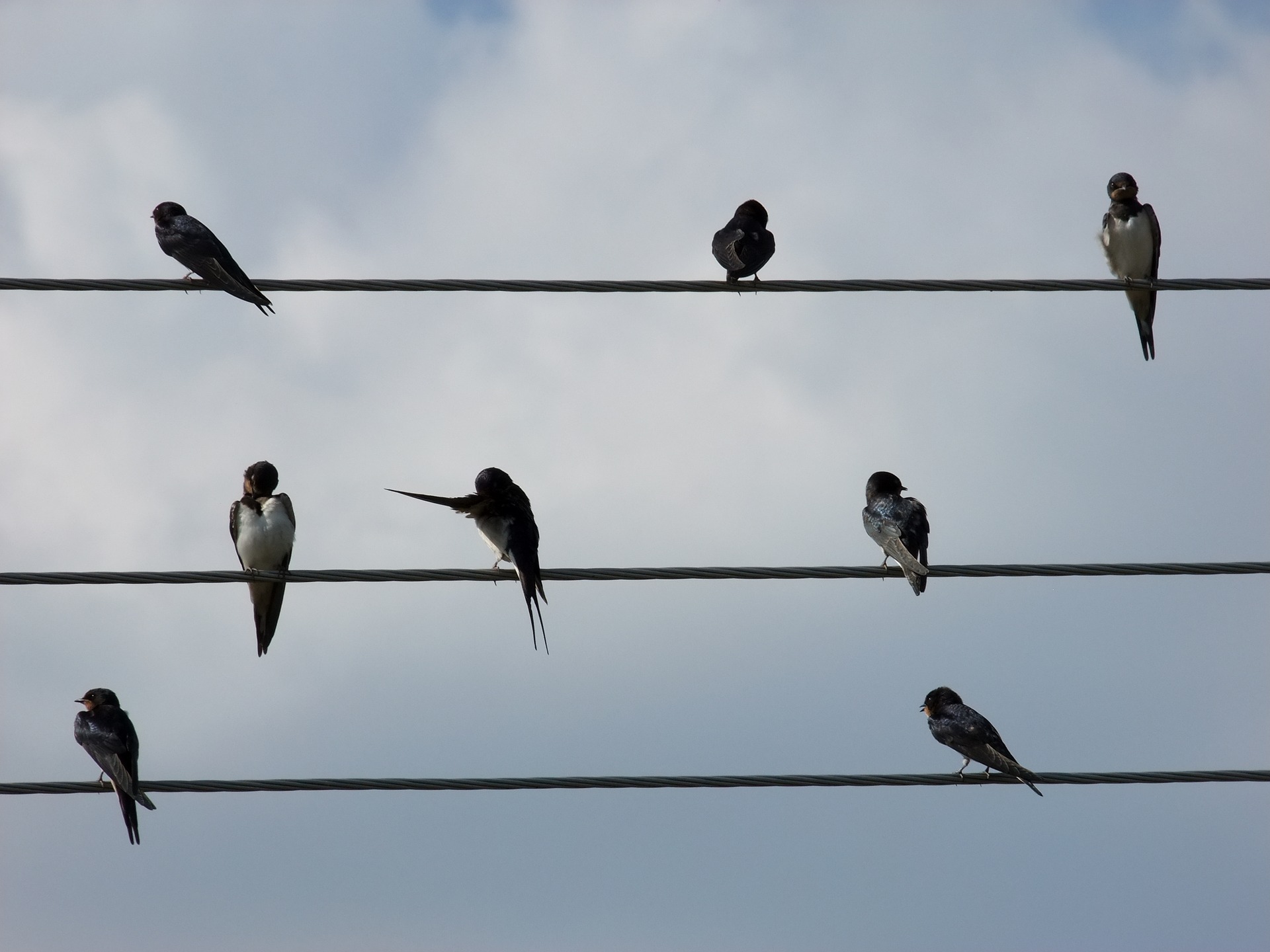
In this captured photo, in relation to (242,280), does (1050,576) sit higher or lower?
lower

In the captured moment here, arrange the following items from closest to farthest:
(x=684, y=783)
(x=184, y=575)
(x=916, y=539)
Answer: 1. (x=684, y=783)
2. (x=184, y=575)
3. (x=916, y=539)

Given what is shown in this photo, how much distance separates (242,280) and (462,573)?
126 inches

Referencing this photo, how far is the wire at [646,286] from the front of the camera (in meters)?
7.59

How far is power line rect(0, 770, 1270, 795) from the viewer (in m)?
6.85

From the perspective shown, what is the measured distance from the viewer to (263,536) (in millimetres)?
9734

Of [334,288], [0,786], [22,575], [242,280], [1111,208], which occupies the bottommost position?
[0,786]

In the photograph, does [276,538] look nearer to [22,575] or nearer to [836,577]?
[22,575]

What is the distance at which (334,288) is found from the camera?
7703mm

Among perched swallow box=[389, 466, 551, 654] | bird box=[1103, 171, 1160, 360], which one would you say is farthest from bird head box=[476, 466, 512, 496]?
bird box=[1103, 171, 1160, 360]

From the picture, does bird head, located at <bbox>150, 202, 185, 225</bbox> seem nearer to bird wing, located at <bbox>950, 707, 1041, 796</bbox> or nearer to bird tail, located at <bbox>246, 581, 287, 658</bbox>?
bird tail, located at <bbox>246, 581, 287, 658</bbox>

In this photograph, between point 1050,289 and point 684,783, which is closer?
point 684,783

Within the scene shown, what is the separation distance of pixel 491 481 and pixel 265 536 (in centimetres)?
129

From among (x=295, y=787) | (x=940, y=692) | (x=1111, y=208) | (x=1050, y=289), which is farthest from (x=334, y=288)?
(x=1111, y=208)

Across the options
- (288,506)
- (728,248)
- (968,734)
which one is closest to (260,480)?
(288,506)
